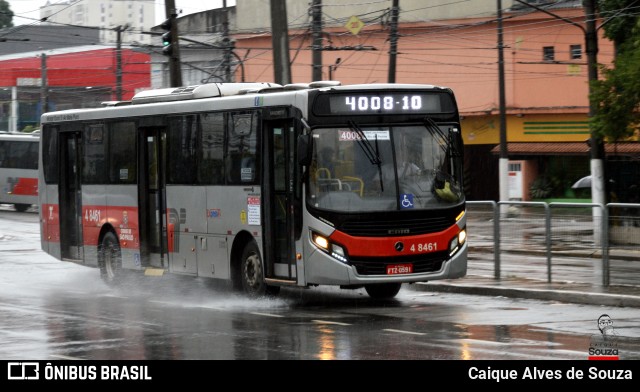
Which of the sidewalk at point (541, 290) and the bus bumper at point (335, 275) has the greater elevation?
the bus bumper at point (335, 275)

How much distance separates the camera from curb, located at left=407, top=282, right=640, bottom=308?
54.3 ft

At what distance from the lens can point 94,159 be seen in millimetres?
22391

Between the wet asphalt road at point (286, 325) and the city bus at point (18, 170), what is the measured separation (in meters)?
31.6

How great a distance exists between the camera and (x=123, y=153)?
21.3 metres

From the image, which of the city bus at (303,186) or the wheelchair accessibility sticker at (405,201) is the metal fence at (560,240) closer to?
the city bus at (303,186)

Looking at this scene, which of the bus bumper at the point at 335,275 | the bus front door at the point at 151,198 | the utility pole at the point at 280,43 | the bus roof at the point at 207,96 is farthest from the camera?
the utility pole at the point at 280,43

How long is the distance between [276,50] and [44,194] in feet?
20.2

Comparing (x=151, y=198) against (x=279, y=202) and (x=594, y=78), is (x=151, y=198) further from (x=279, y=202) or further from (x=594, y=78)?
(x=594, y=78)

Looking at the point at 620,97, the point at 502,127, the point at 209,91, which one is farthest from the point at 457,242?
the point at 502,127

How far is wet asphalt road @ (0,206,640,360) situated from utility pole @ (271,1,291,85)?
23.2 feet

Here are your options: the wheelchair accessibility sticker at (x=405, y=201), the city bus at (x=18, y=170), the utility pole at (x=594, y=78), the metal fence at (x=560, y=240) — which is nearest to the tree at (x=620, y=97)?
the utility pole at (x=594, y=78)

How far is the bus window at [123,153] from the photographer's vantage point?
21062mm
